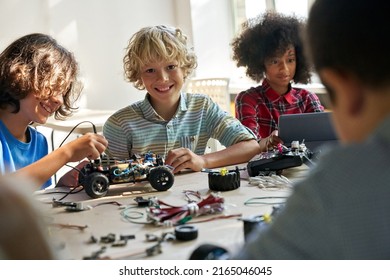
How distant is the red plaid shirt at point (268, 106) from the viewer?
190 cm

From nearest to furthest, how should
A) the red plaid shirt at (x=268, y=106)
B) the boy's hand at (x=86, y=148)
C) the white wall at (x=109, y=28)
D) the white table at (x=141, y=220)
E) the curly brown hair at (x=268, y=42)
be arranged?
the white table at (x=141, y=220), the boy's hand at (x=86, y=148), the red plaid shirt at (x=268, y=106), the curly brown hair at (x=268, y=42), the white wall at (x=109, y=28)

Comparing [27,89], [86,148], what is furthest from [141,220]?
[27,89]

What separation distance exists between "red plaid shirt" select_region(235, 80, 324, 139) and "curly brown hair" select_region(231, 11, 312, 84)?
0.50 feet

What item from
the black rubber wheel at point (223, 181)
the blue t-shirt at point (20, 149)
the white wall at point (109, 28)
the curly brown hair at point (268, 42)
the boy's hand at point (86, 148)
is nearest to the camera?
the black rubber wheel at point (223, 181)

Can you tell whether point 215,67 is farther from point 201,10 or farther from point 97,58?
point 97,58

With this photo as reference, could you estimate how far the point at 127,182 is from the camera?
1.20 m

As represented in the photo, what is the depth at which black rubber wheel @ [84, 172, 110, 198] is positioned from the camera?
113 centimetres

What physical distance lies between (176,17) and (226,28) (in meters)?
0.38

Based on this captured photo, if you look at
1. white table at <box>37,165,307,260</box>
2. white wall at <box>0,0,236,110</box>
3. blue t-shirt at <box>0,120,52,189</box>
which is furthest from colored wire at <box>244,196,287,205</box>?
white wall at <box>0,0,236,110</box>

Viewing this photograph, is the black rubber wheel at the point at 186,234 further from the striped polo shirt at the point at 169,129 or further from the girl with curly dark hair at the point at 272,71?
the girl with curly dark hair at the point at 272,71

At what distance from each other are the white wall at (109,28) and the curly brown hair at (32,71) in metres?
2.11

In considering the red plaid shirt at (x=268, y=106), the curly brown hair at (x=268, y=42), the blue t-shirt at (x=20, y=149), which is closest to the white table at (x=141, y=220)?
the blue t-shirt at (x=20, y=149)

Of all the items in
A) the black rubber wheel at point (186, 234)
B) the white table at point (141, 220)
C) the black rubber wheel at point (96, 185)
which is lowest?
the white table at point (141, 220)
